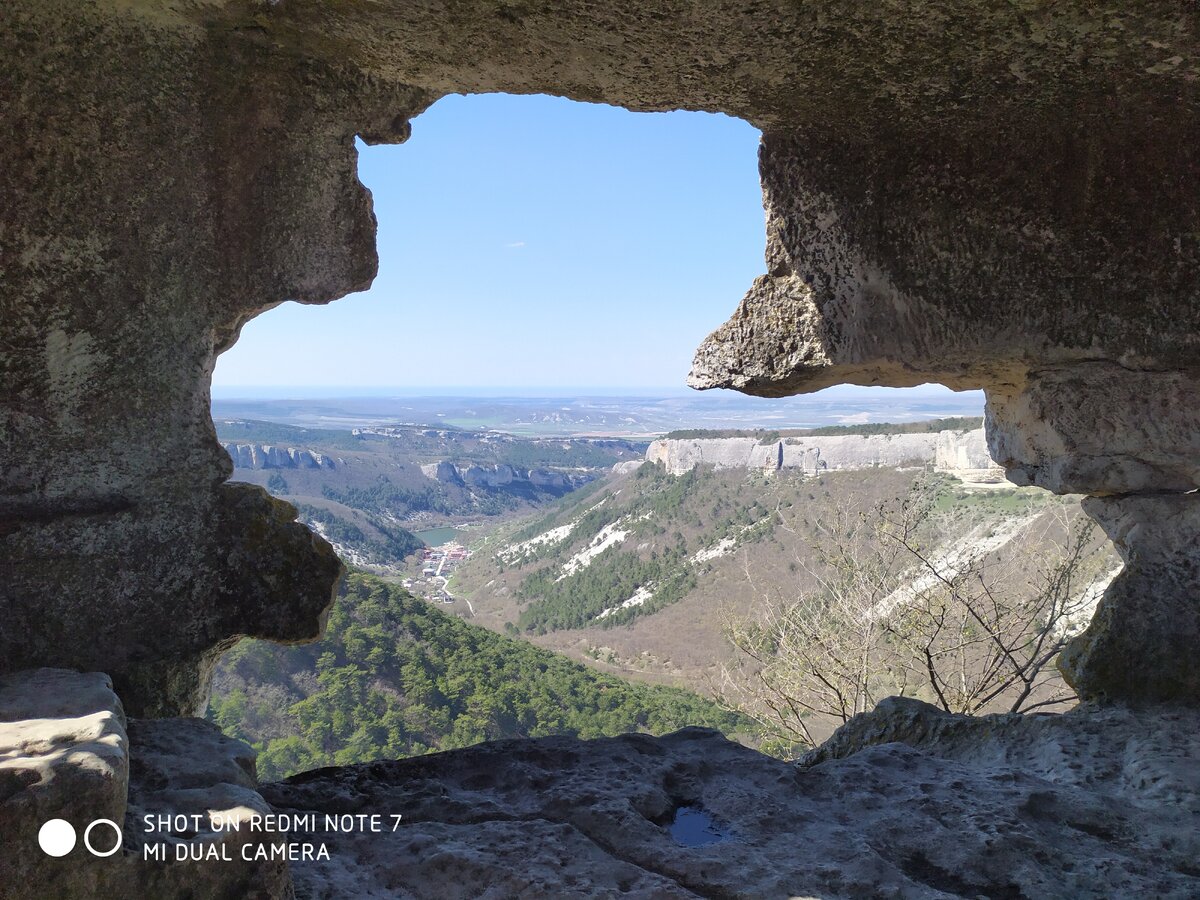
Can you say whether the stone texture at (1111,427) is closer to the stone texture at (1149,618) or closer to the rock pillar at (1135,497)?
the rock pillar at (1135,497)

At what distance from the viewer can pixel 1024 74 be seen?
311 cm

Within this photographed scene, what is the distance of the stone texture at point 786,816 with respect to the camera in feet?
8.19

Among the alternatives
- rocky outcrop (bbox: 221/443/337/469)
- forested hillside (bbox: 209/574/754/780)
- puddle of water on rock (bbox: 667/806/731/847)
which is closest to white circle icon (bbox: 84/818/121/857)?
puddle of water on rock (bbox: 667/806/731/847)

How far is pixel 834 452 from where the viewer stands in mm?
44438

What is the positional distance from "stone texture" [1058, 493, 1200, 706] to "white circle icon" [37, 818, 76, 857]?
3.88m

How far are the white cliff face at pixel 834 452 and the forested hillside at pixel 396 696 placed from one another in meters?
19.5

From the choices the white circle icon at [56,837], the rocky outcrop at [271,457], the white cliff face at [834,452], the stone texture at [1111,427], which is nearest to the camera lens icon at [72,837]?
the white circle icon at [56,837]

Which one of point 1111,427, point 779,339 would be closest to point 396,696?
point 779,339

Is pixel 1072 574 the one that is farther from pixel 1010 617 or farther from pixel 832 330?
pixel 832 330

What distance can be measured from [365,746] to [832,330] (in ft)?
46.8

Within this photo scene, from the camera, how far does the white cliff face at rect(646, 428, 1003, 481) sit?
35688mm

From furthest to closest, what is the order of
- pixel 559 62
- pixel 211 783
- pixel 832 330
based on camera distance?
pixel 832 330 → pixel 559 62 → pixel 211 783

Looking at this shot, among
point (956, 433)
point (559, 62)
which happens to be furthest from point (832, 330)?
point (956, 433)

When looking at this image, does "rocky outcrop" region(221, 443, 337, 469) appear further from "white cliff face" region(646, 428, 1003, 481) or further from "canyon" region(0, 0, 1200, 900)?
"canyon" region(0, 0, 1200, 900)
